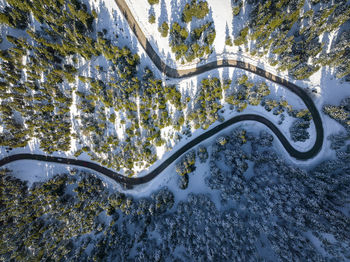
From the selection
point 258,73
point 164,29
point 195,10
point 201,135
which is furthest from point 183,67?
point 258,73

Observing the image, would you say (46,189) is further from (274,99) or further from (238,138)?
(274,99)

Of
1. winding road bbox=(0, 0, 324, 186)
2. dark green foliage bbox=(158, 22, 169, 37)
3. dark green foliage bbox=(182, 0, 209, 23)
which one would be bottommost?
winding road bbox=(0, 0, 324, 186)

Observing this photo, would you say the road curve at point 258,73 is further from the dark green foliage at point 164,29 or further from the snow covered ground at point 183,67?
the dark green foliage at point 164,29

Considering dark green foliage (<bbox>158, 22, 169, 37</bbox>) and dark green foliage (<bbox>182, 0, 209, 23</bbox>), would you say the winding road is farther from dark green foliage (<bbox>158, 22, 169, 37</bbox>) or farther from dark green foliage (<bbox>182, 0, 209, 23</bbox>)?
dark green foliage (<bbox>182, 0, 209, 23</bbox>)

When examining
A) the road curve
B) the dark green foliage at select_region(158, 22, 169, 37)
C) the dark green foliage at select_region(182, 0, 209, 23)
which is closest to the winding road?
the road curve

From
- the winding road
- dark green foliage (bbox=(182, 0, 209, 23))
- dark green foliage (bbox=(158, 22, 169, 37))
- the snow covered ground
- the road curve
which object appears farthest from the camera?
the road curve

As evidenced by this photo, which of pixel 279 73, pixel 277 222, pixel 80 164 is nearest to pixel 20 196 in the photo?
pixel 80 164

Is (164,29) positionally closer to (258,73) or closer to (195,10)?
(195,10)

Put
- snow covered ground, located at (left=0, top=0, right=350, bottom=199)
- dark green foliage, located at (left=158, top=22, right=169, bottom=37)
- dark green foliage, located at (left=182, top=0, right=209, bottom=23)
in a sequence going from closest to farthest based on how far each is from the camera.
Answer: dark green foliage, located at (left=182, top=0, right=209, bottom=23) → dark green foliage, located at (left=158, top=22, right=169, bottom=37) → snow covered ground, located at (left=0, top=0, right=350, bottom=199)
